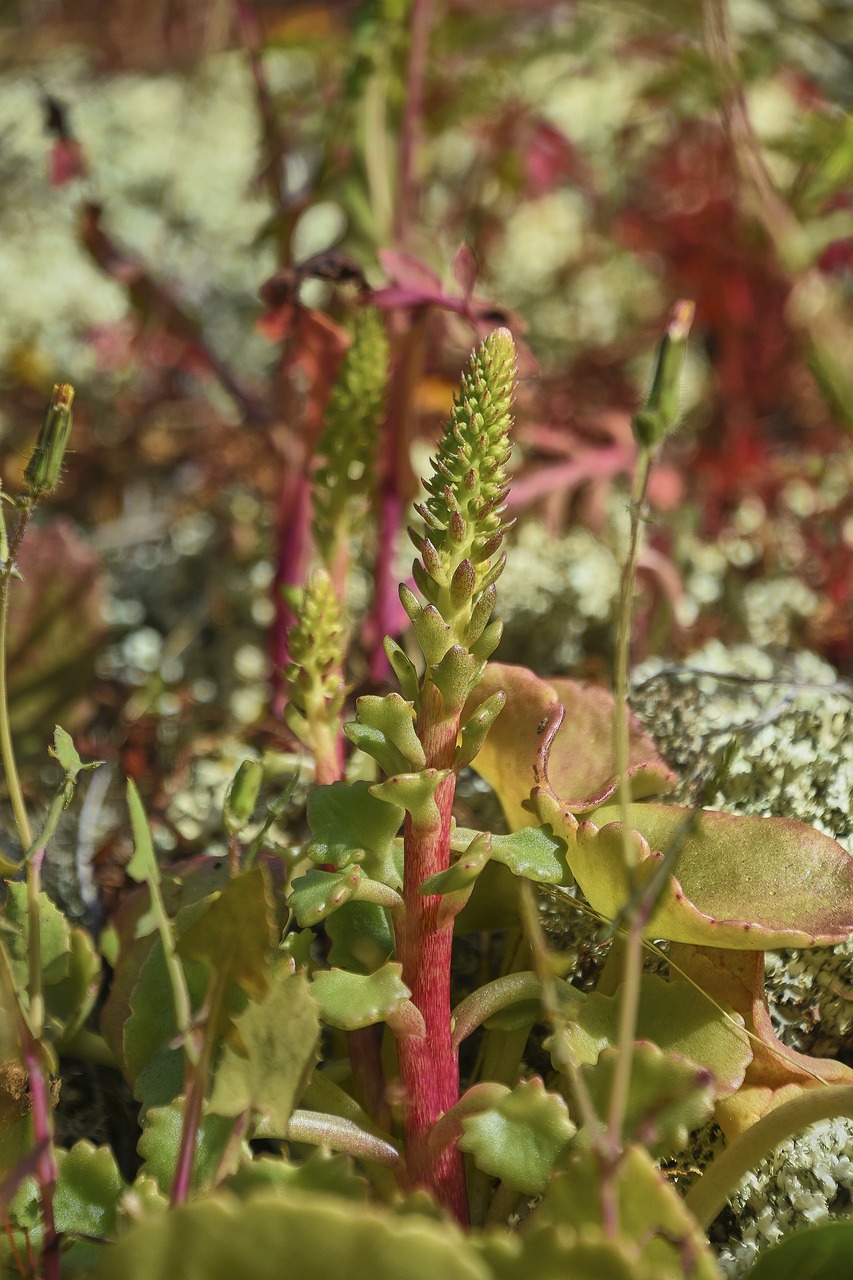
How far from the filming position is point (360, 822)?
2.20 feet

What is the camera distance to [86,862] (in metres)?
0.96

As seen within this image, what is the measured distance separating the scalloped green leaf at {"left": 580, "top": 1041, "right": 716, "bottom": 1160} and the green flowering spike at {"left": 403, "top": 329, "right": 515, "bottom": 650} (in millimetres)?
244

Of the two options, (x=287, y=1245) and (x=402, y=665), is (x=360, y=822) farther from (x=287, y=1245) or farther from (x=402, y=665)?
(x=287, y=1245)

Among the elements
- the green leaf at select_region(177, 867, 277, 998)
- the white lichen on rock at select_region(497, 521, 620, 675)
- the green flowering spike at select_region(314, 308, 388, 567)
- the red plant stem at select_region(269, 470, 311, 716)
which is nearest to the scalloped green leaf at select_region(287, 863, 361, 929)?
the green leaf at select_region(177, 867, 277, 998)

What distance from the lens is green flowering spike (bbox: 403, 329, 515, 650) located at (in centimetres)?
59

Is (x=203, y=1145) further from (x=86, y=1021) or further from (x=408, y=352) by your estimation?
(x=408, y=352)

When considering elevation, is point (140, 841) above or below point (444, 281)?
below

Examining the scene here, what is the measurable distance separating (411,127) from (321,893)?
0.83m

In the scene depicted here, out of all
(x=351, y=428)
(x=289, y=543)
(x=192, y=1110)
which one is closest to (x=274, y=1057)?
(x=192, y=1110)

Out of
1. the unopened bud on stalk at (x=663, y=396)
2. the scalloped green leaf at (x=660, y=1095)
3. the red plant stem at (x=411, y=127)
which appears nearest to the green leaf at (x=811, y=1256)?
the scalloped green leaf at (x=660, y=1095)

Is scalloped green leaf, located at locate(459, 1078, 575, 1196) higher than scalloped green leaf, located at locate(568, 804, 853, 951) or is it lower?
lower

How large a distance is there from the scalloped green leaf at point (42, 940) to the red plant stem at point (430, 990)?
0.25 metres

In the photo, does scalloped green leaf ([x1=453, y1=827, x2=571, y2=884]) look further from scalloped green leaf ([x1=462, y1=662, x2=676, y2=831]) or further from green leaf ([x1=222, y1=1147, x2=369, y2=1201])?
green leaf ([x1=222, y1=1147, x2=369, y2=1201])

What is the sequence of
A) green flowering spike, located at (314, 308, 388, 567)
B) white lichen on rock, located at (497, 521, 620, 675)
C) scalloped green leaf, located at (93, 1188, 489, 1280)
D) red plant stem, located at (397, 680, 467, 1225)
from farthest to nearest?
1. white lichen on rock, located at (497, 521, 620, 675)
2. green flowering spike, located at (314, 308, 388, 567)
3. red plant stem, located at (397, 680, 467, 1225)
4. scalloped green leaf, located at (93, 1188, 489, 1280)
